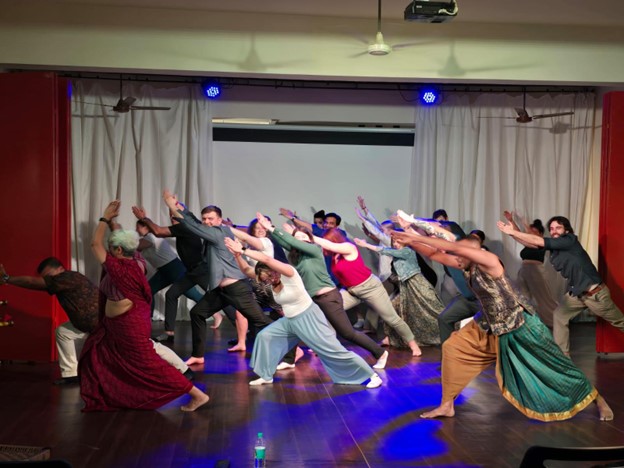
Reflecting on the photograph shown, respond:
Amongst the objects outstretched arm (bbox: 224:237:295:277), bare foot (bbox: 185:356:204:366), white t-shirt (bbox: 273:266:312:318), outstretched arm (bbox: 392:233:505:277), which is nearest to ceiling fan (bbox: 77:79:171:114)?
bare foot (bbox: 185:356:204:366)

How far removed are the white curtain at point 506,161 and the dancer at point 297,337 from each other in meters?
4.97

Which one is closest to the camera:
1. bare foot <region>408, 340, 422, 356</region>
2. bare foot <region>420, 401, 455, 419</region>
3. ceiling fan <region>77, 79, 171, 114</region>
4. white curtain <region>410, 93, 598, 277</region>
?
bare foot <region>420, 401, 455, 419</region>

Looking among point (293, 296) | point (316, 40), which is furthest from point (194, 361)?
point (316, 40)

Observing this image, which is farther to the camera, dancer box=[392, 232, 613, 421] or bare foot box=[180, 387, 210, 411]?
bare foot box=[180, 387, 210, 411]

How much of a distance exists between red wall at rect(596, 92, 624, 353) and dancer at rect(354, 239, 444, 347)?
171cm

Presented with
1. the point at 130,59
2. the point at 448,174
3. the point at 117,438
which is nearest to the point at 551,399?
the point at 117,438

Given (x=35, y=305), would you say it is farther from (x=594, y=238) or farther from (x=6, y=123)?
(x=594, y=238)

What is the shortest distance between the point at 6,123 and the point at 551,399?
5.25 metres

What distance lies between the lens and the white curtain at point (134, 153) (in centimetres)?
1026

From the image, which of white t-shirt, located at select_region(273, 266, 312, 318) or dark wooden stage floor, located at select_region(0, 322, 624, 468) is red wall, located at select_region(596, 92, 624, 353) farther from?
white t-shirt, located at select_region(273, 266, 312, 318)

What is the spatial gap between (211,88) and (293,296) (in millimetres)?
5078

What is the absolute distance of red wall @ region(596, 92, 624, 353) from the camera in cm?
775

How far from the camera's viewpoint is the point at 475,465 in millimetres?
4258

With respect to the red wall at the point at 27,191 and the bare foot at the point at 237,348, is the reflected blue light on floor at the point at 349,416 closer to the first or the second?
the bare foot at the point at 237,348
